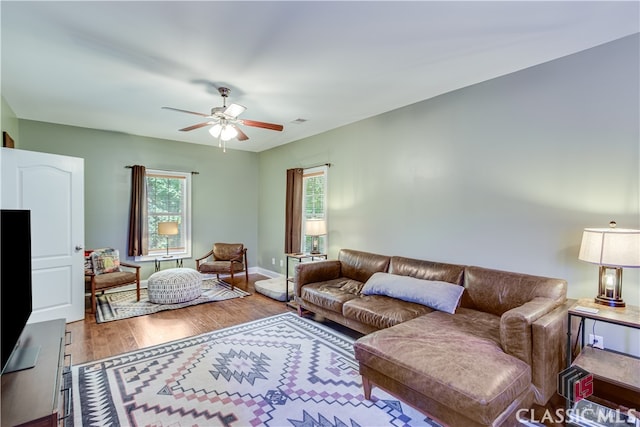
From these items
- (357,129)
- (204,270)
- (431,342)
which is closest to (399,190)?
(357,129)

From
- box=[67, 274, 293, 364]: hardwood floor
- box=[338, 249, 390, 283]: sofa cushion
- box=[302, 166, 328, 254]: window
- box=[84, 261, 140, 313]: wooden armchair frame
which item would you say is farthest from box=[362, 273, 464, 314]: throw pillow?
box=[84, 261, 140, 313]: wooden armchair frame

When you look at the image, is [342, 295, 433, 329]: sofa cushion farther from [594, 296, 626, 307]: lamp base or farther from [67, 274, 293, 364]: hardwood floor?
[67, 274, 293, 364]: hardwood floor

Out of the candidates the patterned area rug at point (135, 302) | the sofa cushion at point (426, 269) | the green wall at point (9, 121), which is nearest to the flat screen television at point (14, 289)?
the patterned area rug at point (135, 302)

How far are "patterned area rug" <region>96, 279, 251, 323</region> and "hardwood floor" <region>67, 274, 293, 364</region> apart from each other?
13cm

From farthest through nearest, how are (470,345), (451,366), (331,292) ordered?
(331,292) → (470,345) → (451,366)

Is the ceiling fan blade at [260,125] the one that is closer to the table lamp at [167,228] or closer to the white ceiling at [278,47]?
the white ceiling at [278,47]

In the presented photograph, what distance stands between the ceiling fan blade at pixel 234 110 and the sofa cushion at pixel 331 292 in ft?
7.12

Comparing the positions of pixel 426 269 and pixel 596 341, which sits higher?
pixel 426 269

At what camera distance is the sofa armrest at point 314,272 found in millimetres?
3963

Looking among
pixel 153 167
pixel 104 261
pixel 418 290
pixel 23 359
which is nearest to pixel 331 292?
pixel 418 290

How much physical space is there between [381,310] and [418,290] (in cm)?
44

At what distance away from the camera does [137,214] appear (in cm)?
527

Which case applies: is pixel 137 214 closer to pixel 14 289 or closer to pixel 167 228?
pixel 167 228

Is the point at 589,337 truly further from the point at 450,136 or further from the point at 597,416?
the point at 450,136
